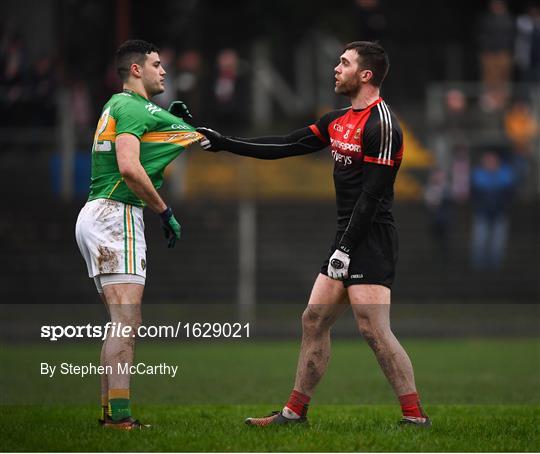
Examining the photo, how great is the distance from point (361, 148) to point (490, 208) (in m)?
16.2

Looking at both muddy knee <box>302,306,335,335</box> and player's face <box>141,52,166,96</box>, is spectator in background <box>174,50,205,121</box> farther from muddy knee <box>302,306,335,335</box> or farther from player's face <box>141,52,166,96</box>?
muddy knee <box>302,306,335,335</box>

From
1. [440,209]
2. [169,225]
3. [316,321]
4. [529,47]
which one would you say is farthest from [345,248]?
[529,47]

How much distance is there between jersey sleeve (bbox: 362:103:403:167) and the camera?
8688 millimetres

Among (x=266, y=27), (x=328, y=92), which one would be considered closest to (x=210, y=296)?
(x=328, y=92)

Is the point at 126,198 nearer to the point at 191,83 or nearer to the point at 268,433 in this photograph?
the point at 268,433

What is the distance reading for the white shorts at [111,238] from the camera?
8.84 m

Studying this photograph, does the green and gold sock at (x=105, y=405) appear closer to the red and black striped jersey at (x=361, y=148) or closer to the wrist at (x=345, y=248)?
the wrist at (x=345, y=248)

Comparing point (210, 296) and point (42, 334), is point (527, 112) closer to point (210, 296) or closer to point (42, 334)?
point (210, 296)

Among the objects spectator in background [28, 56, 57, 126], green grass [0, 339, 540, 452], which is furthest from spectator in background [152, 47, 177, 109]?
green grass [0, 339, 540, 452]

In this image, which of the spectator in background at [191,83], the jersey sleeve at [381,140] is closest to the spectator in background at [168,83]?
the spectator in background at [191,83]

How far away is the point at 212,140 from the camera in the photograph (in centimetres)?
941

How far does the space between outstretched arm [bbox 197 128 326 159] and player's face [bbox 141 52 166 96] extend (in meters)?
0.48

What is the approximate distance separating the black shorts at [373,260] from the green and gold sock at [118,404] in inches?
64.2

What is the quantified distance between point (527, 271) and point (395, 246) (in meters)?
16.8
